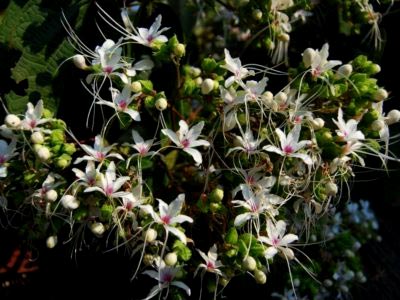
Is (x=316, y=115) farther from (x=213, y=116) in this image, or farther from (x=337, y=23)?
(x=337, y=23)

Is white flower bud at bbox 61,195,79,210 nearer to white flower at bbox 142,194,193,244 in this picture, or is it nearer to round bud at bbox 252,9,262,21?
white flower at bbox 142,194,193,244

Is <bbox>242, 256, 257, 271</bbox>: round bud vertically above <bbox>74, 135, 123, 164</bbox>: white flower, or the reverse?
<bbox>74, 135, 123, 164</bbox>: white flower

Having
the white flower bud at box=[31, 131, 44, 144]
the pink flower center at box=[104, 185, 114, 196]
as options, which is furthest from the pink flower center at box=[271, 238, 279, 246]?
the white flower bud at box=[31, 131, 44, 144]

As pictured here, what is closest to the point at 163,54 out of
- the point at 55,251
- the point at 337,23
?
the point at 55,251

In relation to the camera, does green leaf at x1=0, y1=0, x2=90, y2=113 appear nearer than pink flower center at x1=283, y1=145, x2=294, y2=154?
No

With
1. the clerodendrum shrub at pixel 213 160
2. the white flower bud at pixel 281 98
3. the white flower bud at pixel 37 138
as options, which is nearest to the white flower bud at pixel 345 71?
the clerodendrum shrub at pixel 213 160

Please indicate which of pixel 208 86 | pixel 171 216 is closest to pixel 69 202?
pixel 171 216
